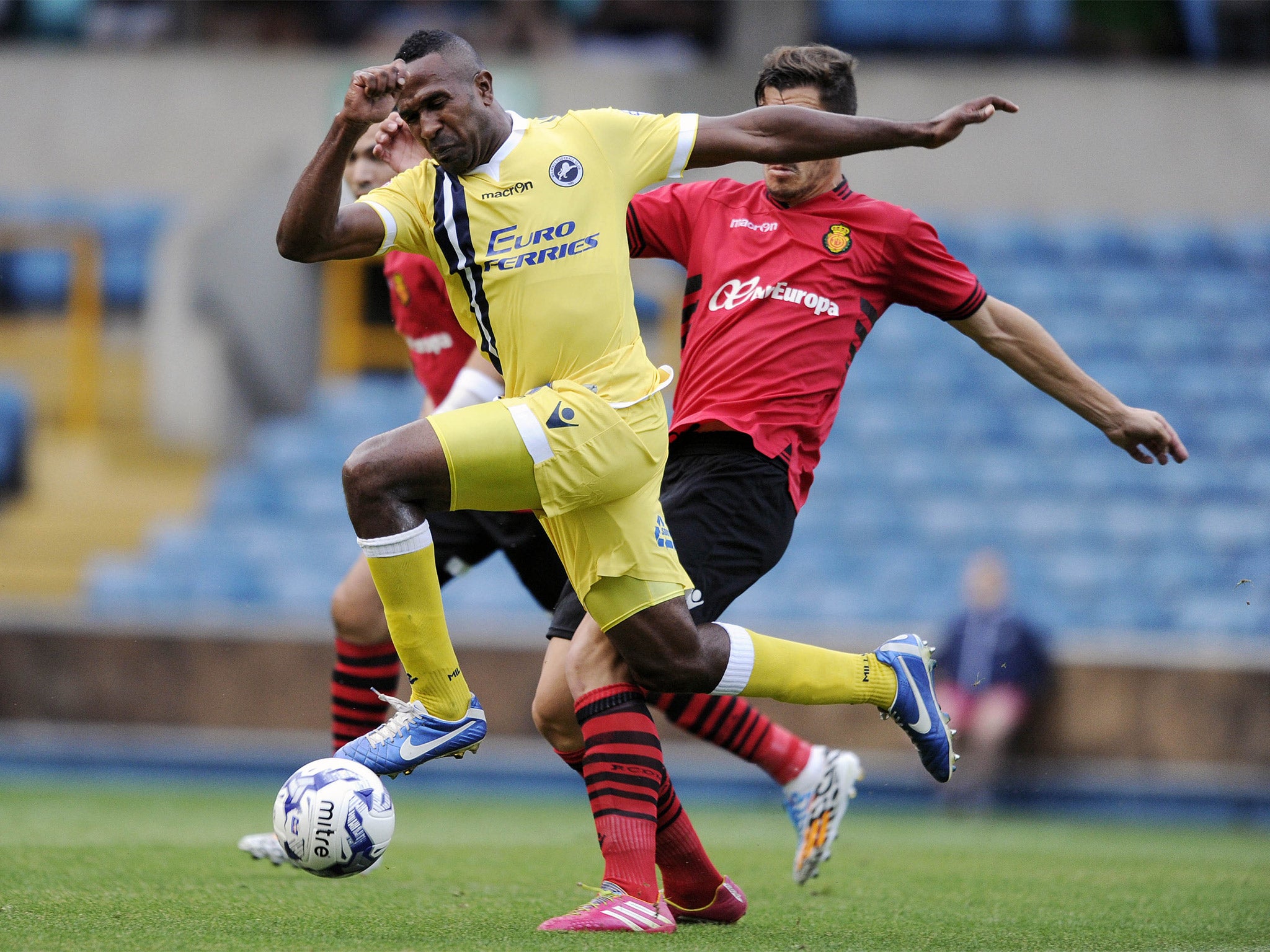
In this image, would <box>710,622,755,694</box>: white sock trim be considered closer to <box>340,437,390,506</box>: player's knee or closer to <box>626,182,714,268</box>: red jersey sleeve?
<box>340,437,390,506</box>: player's knee

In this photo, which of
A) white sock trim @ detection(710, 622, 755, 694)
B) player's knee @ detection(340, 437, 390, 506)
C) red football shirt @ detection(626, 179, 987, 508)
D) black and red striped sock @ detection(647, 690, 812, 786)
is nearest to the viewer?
player's knee @ detection(340, 437, 390, 506)

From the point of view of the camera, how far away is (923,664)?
4965mm

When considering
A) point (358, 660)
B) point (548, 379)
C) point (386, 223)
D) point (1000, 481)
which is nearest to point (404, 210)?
point (386, 223)

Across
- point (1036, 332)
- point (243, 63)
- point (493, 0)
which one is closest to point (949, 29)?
point (493, 0)

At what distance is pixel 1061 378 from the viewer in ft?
16.2

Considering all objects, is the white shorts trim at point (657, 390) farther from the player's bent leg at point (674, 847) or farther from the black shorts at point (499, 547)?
the black shorts at point (499, 547)

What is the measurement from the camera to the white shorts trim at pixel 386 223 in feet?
13.8

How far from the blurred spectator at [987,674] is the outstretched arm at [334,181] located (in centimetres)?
679

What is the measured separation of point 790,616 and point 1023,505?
7.80ft

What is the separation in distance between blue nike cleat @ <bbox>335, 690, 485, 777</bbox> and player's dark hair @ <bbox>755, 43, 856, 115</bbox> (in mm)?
2164

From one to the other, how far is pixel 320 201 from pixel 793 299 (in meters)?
1.57

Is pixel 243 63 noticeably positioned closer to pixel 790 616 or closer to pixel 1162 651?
pixel 790 616

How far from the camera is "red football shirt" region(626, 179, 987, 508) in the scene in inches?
190

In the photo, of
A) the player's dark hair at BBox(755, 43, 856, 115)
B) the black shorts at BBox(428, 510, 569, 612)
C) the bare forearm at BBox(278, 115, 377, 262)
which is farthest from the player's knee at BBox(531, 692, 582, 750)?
the player's dark hair at BBox(755, 43, 856, 115)
